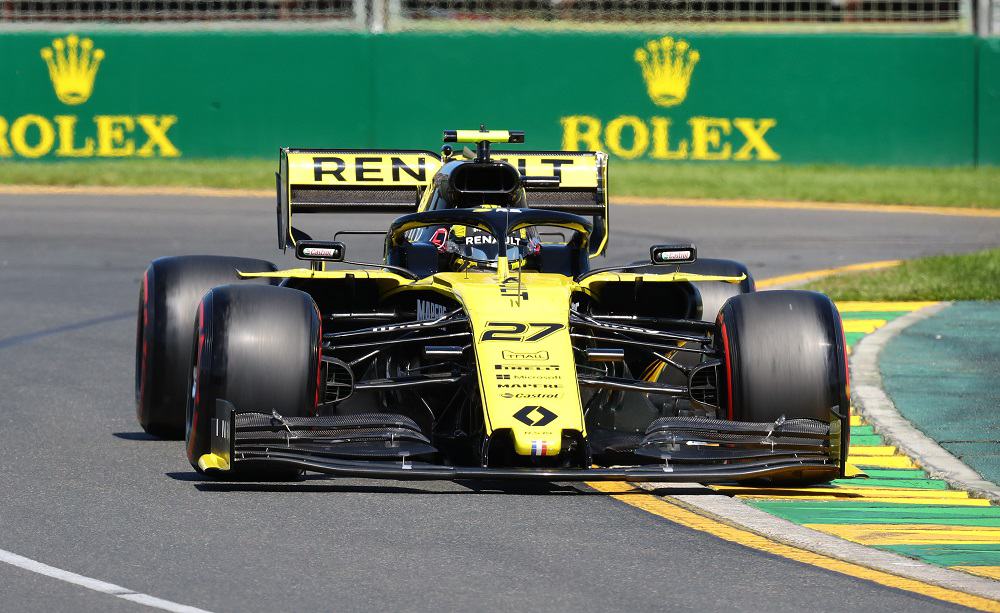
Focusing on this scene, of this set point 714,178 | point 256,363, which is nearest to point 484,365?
point 256,363

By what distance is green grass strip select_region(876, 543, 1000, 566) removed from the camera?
670cm

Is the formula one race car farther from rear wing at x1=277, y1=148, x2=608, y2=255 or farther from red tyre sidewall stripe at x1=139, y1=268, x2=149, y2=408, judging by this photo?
rear wing at x1=277, y1=148, x2=608, y2=255

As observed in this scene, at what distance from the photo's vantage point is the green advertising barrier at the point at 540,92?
25703 millimetres

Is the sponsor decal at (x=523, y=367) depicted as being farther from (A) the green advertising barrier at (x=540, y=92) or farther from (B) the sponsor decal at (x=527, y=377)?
(A) the green advertising barrier at (x=540, y=92)

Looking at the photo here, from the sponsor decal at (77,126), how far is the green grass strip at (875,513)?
1915 cm

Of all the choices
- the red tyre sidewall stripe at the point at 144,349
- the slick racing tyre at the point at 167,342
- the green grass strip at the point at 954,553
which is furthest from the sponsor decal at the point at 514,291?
the green grass strip at the point at 954,553

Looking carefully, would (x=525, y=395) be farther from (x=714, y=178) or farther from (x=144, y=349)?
(x=714, y=178)

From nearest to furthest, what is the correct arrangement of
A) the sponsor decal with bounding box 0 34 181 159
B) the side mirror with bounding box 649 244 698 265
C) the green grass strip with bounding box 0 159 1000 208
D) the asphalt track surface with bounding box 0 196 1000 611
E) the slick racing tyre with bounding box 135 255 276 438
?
1. the asphalt track surface with bounding box 0 196 1000 611
2. the side mirror with bounding box 649 244 698 265
3. the slick racing tyre with bounding box 135 255 276 438
4. the green grass strip with bounding box 0 159 1000 208
5. the sponsor decal with bounding box 0 34 181 159

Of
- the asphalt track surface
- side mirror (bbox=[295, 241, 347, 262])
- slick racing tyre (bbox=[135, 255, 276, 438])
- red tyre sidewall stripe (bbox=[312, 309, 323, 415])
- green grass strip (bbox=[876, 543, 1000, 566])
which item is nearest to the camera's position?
the asphalt track surface

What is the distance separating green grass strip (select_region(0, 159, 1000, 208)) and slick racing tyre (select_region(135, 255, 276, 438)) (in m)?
15.1

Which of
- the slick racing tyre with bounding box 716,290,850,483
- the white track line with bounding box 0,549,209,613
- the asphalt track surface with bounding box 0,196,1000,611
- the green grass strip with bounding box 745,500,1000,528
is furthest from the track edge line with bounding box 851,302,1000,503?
the white track line with bounding box 0,549,209,613

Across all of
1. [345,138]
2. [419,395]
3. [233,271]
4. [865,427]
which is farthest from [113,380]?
[345,138]

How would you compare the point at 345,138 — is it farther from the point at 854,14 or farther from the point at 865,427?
the point at 865,427

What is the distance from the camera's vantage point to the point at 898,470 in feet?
28.0
